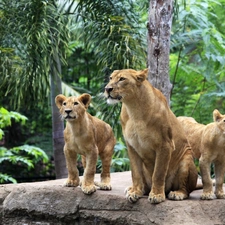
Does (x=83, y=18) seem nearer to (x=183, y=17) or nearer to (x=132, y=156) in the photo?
Result: (x=183, y=17)

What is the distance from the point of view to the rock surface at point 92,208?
5652 mm

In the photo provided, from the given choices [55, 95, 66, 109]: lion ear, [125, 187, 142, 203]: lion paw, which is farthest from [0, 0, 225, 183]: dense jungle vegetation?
[125, 187, 142, 203]: lion paw

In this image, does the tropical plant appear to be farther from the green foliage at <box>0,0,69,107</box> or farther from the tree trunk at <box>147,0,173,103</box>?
the green foliage at <box>0,0,69,107</box>

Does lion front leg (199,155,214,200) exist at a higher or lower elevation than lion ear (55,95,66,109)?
lower

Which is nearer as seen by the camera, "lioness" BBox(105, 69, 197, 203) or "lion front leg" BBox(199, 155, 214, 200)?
"lioness" BBox(105, 69, 197, 203)

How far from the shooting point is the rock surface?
565cm

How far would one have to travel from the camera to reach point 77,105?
6.16 m

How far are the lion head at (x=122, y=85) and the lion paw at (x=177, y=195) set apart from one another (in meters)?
1.15

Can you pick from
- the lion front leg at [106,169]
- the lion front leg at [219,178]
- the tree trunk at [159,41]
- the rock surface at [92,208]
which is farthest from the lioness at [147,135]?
the tree trunk at [159,41]

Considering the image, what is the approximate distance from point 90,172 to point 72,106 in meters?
0.78

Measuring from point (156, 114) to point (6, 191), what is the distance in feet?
8.00

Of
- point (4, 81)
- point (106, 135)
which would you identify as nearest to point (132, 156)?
point (106, 135)

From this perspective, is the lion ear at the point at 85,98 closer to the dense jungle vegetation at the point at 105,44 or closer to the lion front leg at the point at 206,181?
the lion front leg at the point at 206,181

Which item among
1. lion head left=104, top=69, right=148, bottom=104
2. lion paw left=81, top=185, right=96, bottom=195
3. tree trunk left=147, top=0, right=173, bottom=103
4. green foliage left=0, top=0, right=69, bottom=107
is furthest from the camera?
green foliage left=0, top=0, right=69, bottom=107
